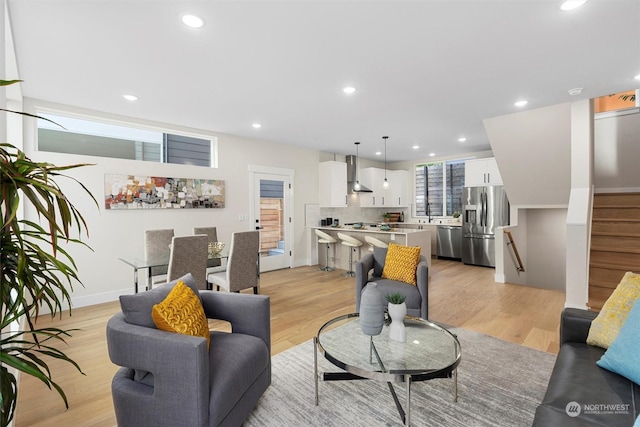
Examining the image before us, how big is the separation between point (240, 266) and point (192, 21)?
258 cm

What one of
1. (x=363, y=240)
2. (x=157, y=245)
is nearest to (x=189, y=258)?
(x=157, y=245)

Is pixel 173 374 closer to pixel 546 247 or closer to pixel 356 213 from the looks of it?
pixel 546 247

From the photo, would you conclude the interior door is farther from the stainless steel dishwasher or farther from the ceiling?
the stainless steel dishwasher

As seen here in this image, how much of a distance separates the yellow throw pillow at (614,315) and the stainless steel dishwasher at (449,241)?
554cm

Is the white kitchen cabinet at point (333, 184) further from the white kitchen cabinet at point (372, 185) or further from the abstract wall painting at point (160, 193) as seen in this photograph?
the abstract wall painting at point (160, 193)

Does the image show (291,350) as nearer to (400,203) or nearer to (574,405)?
(574,405)

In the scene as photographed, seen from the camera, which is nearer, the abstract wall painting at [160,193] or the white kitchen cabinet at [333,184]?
the abstract wall painting at [160,193]

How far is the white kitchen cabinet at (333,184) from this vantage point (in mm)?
6949

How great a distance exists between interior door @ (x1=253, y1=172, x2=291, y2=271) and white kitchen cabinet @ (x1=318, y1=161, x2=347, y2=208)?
3.03 feet

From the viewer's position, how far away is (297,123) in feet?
15.9

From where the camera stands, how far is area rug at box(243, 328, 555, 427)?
6.27 ft

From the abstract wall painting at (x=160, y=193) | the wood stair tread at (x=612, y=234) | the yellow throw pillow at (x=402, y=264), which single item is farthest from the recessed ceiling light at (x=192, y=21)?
the wood stair tread at (x=612, y=234)

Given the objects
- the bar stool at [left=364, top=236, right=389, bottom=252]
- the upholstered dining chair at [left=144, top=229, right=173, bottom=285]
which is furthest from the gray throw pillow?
the bar stool at [left=364, top=236, right=389, bottom=252]

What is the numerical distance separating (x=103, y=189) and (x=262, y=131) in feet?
8.06
